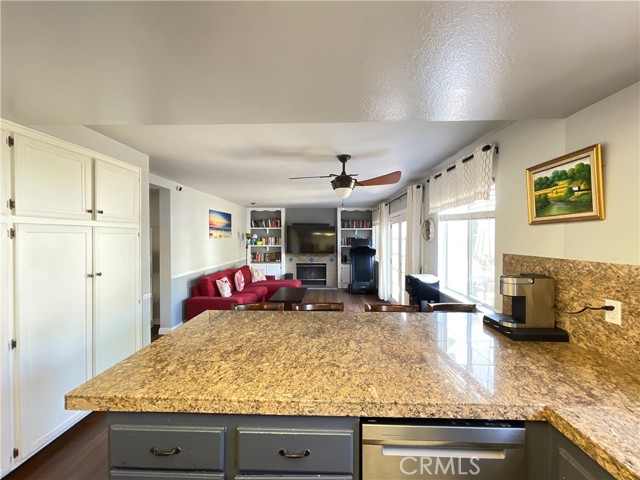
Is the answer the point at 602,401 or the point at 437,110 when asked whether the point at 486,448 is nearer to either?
the point at 602,401

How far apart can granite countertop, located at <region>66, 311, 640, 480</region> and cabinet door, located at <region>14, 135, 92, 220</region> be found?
1.34 metres

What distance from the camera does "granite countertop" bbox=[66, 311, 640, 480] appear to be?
905mm

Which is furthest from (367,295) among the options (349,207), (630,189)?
(630,189)

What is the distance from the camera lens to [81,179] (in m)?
2.07

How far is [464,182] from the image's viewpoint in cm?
262

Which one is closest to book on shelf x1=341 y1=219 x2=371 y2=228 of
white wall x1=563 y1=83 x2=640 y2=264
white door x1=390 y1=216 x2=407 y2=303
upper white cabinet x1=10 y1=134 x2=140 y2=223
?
white door x1=390 y1=216 x2=407 y2=303

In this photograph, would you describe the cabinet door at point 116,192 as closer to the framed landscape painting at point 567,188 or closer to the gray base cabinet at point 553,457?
the gray base cabinet at point 553,457

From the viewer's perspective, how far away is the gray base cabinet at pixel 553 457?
2.69ft

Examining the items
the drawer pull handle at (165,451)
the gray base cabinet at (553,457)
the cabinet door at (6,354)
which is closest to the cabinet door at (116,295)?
the cabinet door at (6,354)

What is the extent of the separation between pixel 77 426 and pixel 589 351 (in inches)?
140

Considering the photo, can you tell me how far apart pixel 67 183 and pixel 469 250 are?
12.1 ft

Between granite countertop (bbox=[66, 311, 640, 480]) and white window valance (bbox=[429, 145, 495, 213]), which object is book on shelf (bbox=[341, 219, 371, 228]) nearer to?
white window valance (bbox=[429, 145, 495, 213])

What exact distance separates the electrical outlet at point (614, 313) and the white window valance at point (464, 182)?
120 cm

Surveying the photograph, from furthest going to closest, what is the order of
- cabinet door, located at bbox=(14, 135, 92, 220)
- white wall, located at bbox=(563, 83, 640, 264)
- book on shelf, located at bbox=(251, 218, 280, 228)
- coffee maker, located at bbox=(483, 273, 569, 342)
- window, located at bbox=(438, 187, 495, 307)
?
book on shelf, located at bbox=(251, 218, 280, 228) → window, located at bbox=(438, 187, 495, 307) → cabinet door, located at bbox=(14, 135, 92, 220) → coffee maker, located at bbox=(483, 273, 569, 342) → white wall, located at bbox=(563, 83, 640, 264)
